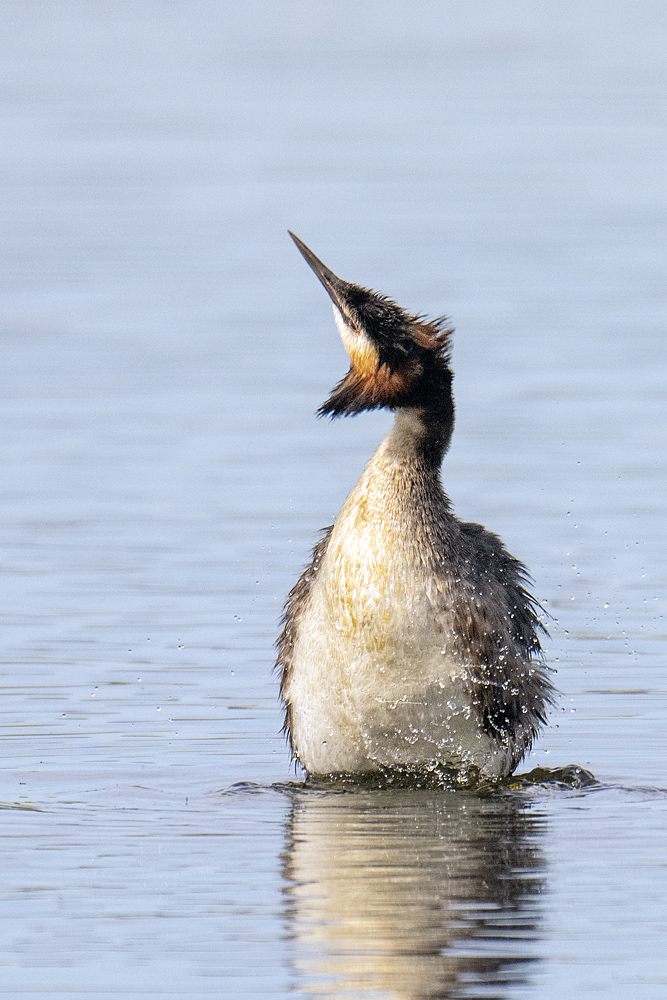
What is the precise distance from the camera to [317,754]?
10.4 meters

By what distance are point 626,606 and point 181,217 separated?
52.8 feet

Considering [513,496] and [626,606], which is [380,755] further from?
[513,496]

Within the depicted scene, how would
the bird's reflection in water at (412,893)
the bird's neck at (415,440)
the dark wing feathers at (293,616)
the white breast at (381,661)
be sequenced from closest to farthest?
the bird's reflection in water at (412,893), the white breast at (381,661), the bird's neck at (415,440), the dark wing feathers at (293,616)

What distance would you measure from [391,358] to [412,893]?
2843 millimetres

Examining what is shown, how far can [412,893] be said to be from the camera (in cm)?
864

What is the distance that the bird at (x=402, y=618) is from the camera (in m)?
10.2

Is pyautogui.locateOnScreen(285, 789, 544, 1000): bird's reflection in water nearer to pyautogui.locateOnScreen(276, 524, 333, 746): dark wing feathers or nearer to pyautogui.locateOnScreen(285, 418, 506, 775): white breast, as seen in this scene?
pyautogui.locateOnScreen(285, 418, 506, 775): white breast

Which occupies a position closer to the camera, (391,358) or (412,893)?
(412,893)

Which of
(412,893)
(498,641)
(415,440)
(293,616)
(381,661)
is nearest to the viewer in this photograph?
(412,893)

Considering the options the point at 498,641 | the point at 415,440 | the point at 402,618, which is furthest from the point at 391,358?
the point at 498,641

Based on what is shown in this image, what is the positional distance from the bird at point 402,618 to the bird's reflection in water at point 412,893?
0.27 metres

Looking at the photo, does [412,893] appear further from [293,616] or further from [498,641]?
[293,616]

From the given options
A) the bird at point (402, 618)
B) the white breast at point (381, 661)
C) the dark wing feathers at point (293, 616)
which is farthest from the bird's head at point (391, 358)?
the dark wing feathers at point (293, 616)

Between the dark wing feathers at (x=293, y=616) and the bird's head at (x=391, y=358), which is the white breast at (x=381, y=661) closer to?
the dark wing feathers at (x=293, y=616)
